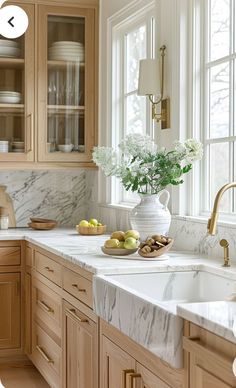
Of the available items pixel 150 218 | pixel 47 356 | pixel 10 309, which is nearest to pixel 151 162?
pixel 150 218

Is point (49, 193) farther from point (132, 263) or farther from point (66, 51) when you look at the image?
point (132, 263)

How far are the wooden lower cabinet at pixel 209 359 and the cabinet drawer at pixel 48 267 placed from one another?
1.66 meters

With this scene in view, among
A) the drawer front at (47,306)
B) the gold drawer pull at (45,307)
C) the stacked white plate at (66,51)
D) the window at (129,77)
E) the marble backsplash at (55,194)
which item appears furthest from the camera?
the marble backsplash at (55,194)

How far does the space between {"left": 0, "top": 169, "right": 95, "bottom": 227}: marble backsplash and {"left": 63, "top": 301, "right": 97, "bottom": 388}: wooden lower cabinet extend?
184 cm

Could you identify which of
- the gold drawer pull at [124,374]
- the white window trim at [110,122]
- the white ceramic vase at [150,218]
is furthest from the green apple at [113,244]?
the white window trim at [110,122]

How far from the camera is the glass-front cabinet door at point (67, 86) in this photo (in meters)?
4.65

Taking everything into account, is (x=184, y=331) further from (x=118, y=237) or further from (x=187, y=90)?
(x=187, y=90)

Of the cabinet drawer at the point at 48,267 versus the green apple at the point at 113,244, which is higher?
the green apple at the point at 113,244

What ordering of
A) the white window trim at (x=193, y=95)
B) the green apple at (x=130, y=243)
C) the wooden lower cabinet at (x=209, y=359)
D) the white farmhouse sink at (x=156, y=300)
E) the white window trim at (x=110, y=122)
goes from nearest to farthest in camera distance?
the wooden lower cabinet at (x=209, y=359), the white farmhouse sink at (x=156, y=300), the green apple at (x=130, y=243), the white window trim at (x=193, y=95), the white window trim at (x=110, y=122)

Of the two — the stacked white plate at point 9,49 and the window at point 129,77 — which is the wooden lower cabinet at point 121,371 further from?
the stacked white plate at point 9,49

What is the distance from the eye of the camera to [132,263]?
2.80 metres

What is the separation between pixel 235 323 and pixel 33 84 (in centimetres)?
333

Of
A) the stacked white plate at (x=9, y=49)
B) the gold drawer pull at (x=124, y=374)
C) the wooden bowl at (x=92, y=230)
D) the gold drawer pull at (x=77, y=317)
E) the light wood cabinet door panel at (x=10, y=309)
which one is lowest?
the light wood cabinet door panel at (x=10, y=309)

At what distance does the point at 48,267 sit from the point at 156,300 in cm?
133
